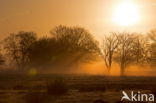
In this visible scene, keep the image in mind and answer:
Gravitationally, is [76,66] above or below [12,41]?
below

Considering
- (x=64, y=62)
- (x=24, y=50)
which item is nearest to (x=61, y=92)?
(x=64, y=62)

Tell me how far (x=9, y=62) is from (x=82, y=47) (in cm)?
2381

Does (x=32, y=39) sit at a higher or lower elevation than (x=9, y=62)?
higher

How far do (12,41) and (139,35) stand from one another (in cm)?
3869

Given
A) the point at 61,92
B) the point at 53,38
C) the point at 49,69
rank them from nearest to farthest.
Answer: the point at 61,92 < the point at 49,69 < the point at 53,38

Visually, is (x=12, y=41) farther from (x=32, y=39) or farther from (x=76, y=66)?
(x=76, y=66)

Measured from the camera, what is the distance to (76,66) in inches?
3600

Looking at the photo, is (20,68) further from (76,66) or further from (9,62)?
(76,66)

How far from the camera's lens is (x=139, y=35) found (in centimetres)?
9550

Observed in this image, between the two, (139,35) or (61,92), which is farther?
(139,35)

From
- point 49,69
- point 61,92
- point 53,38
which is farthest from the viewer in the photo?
point 53,38

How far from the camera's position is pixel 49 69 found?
8800cm

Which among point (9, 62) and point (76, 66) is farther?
point (9, 62)

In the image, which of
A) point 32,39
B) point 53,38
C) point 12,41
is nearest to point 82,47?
point 53,38
